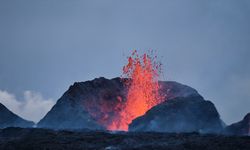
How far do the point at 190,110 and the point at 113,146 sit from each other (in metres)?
26.8

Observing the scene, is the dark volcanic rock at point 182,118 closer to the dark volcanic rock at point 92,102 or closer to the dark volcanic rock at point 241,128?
the dark volcanic rock at point 241,128

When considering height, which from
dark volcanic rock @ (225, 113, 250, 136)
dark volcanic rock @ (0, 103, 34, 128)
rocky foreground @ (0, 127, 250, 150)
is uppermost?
dark volcanic rock @ (0, 103, 34, 128)

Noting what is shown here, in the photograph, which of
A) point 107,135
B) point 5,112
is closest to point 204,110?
point 107,135

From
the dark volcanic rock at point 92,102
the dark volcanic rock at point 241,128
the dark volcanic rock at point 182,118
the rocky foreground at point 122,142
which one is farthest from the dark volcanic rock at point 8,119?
the dark volcanic rock at point 241,128

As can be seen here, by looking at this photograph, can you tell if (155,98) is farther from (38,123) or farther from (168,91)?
(38,123)

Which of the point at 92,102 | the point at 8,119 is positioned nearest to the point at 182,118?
the point at 92,102

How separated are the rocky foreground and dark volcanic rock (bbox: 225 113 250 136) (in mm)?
24033

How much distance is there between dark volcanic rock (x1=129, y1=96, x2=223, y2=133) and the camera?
210 ft

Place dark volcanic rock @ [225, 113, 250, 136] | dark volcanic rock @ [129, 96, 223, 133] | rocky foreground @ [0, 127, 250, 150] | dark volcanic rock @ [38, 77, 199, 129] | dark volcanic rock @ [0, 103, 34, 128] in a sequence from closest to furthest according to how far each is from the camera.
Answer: rocky foreground @ [0, 127, 250, 150]
dark volcanic rock @ [129, 96, 223, 133]
dark volcanic rock @ [225, 113, 250, 136]
dark volcanic rock @ [38, 77, 199, 129]
dark volcanic rock @ [0, 103, 34, 128]

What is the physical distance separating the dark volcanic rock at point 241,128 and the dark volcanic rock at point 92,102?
30.1 feet

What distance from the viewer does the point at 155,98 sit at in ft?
263

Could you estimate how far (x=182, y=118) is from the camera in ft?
213

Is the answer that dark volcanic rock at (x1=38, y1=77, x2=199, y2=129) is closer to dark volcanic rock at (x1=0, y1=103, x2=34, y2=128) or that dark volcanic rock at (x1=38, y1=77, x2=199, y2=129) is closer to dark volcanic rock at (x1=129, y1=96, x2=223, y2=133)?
dark volcanic rock at (x1=0, y1=103, x2=34, y2=128)

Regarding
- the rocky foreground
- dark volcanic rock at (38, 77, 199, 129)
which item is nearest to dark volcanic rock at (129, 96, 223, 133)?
dark volcanic rock at (38, 77, 199, 129)
